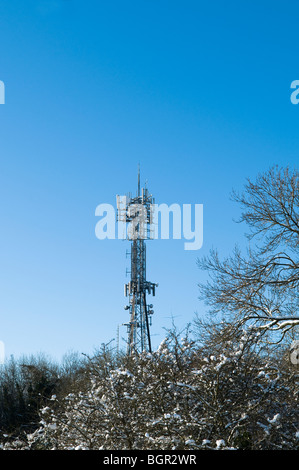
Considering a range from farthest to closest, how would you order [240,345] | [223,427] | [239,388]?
[240,345] → [239,388] → [223,427]

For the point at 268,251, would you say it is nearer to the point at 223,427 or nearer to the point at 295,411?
the point at 295,411

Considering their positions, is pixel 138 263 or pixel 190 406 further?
pixel 138 263

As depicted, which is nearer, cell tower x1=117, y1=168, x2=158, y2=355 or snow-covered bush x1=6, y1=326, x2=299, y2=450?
snow-covered bush x1=6, y1=326, x2=299, y2=450

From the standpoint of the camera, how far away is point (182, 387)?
10961 mm

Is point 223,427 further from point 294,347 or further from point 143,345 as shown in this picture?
point 143,345

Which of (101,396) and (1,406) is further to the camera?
(1,406)

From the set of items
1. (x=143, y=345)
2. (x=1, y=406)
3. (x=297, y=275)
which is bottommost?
(x=1, y=406)

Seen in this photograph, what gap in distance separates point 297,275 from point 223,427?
717cm

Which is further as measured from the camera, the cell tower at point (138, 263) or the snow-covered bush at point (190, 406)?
the cell tower at point (138, 263)
